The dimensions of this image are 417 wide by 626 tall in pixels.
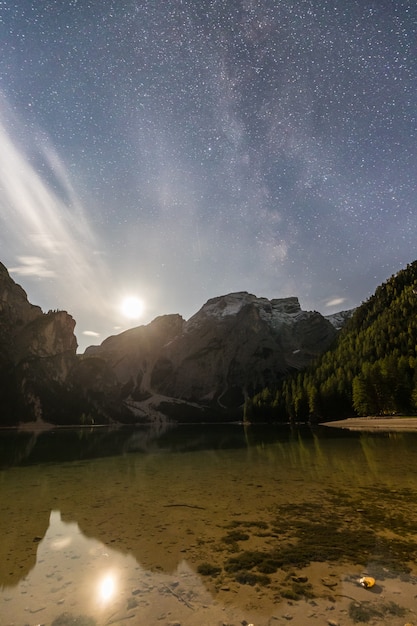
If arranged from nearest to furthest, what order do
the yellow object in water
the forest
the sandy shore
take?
the yellow object in water
the sandy shore
the forest

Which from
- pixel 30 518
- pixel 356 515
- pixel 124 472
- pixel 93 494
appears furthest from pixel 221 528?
pixel 124 472

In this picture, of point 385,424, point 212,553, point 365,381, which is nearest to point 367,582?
point 212,553

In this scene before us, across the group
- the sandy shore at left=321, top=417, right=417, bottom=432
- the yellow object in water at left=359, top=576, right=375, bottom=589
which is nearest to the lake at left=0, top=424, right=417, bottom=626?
the yellow object in water at left=359, top=576, right=375, bottom=589

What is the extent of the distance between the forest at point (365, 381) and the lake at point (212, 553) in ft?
289

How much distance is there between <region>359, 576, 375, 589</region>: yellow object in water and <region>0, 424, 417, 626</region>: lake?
155mm

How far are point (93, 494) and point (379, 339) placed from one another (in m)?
167

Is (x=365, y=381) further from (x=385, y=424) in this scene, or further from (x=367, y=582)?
(x=367, y=582)

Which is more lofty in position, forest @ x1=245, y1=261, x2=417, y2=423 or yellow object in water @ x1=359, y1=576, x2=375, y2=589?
forest @ x1=245, y1=261, x2=417, y2=423

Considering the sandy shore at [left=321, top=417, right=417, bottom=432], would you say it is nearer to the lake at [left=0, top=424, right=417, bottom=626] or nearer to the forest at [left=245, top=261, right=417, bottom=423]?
the forest at [left=245, top=261, right=417, bottom=423]

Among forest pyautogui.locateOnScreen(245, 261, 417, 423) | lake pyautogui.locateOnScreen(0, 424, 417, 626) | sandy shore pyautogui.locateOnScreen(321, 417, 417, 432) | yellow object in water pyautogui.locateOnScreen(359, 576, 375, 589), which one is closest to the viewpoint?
lake pyautogui.locateOnScreen(0, 424, 417, 626)

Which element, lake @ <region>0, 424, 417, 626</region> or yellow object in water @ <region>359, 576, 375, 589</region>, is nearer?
lake @ <region>0, 424, 417, 626</region>

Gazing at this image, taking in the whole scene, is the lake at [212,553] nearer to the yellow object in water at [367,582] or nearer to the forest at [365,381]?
the yellow object in water at [367,582]

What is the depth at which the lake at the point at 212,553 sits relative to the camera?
7.70 metres

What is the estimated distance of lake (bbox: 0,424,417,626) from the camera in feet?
25.3
